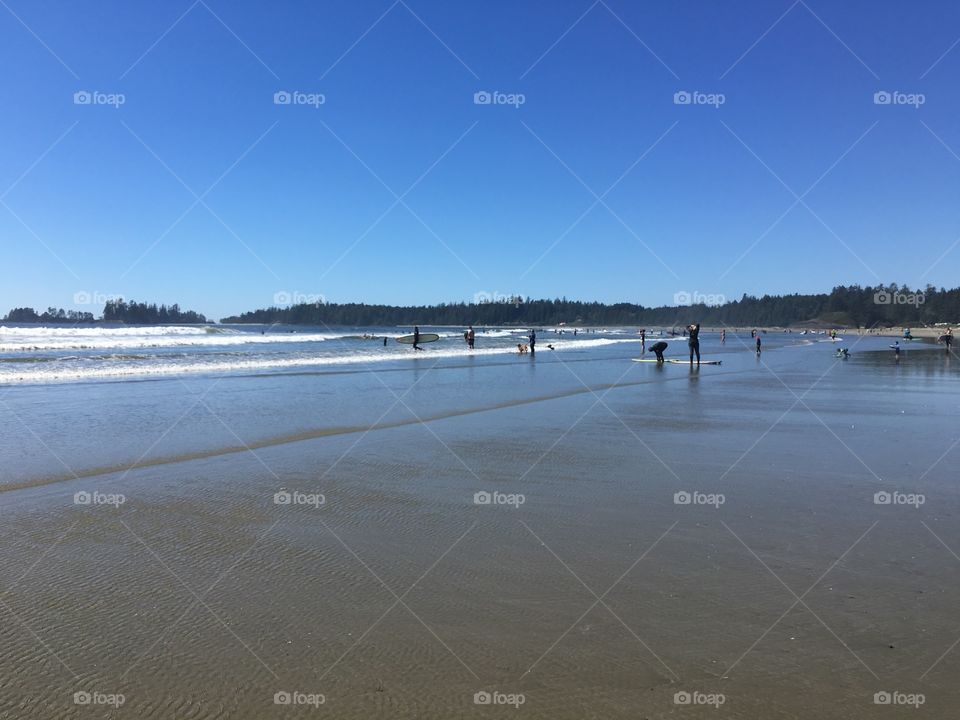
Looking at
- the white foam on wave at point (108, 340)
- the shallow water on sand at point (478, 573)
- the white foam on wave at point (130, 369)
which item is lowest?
the shallow water on sand at point (478, 573)

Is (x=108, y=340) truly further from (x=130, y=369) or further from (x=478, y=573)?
(x=478, y=573)

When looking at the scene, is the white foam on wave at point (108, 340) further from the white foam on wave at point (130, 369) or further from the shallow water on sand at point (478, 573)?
the shallow water on sand at point (478, 573)

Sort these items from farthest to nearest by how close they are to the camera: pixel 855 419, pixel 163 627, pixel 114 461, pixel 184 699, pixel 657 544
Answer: pixel 855 419 → pixel 114 461 → pixel 657 544 → pixel 163 627 → pixel 184 699

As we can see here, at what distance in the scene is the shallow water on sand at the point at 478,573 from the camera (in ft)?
12.2

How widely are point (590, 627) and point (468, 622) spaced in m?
0.80

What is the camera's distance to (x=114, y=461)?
9836mm

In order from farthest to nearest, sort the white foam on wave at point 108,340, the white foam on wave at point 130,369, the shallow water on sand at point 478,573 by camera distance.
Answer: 1. the white foam on wave at point 108,340
2. the white foam on wave at point 130,369
3. the shallow water on sand at point 478,573

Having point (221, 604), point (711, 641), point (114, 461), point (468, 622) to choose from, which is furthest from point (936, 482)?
point (114, 461)

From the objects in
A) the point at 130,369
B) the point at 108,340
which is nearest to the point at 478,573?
the point at 130,369

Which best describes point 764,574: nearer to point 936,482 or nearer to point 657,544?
point 657,544

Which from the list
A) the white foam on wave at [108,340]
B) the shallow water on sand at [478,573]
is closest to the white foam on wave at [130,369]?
the shallow water on sand at [478,573]

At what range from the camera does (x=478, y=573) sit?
536 centimetres

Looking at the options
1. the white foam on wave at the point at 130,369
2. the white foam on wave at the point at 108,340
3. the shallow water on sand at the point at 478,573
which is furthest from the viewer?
the white foam on wave at the point at 108,340

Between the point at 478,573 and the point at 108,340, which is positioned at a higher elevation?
the point at 108,340
